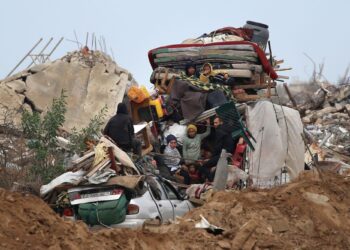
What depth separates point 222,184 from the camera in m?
16.7

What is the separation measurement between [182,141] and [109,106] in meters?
7.04

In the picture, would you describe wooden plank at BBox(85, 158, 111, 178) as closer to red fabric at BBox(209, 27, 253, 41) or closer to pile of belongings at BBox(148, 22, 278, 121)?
pile of belongings at BBox(148, 22, 278, 121)

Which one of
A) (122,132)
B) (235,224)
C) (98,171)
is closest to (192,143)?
(122,132)

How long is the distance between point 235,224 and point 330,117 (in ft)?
74.7

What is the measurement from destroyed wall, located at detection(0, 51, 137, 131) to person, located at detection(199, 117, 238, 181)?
6.94m

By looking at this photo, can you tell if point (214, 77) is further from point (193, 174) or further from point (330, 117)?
point (330, 117)

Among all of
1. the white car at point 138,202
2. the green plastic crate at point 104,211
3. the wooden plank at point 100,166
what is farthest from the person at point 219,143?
the green plastic crate at point 104,211

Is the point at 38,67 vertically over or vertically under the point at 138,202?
under

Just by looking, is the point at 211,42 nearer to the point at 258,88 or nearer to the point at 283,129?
the point at 258,88

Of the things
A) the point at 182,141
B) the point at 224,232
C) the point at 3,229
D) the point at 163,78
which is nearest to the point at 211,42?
the point at 163,78

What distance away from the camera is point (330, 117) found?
34.2 metres

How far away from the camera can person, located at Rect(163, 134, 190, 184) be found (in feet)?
66.2

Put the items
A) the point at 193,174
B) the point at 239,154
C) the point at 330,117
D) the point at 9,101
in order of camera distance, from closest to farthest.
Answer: the point at 193,174, the point at 239,154, the point at 9,101, the point at 330,117

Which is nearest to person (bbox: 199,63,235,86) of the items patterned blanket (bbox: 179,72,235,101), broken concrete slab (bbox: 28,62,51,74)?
patterned blanket (bbox: 179,72,235,101)
